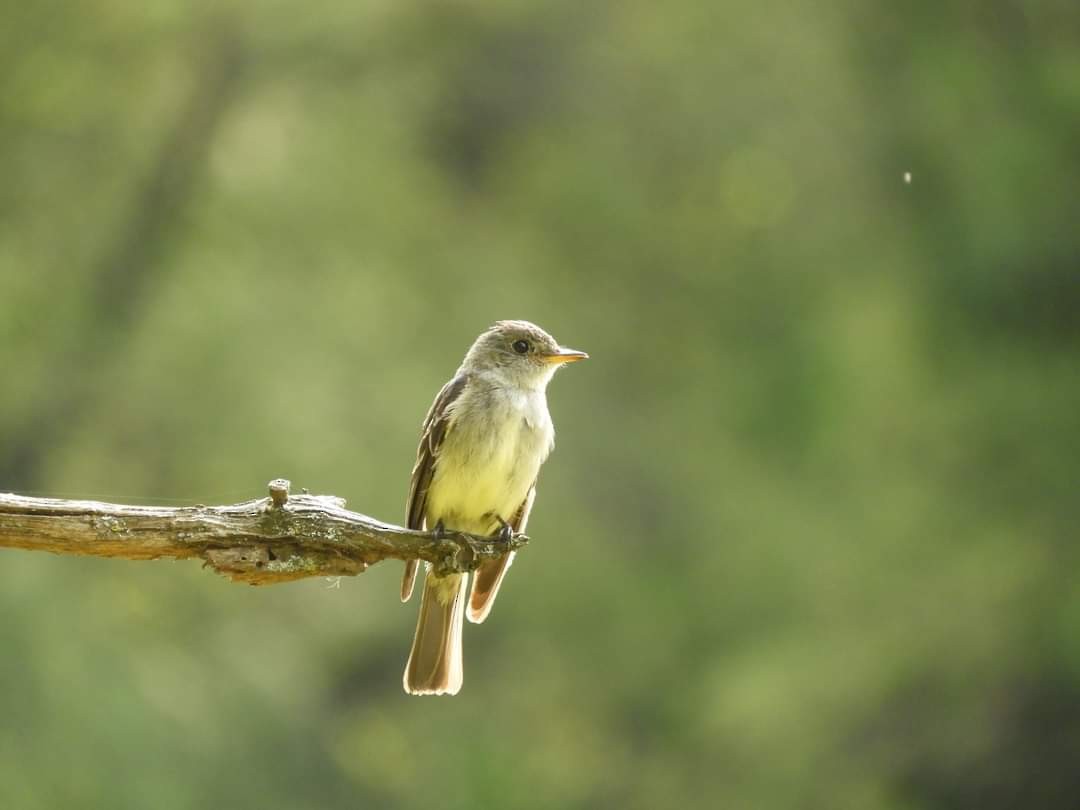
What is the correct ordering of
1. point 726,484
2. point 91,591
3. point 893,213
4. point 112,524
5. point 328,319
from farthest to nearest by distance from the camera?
point 893,213
point 726,484
point 328,319
point 91,591
point 112,524

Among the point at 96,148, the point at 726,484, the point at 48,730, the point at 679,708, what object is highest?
the point at 96,148

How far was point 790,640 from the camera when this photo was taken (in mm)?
5992

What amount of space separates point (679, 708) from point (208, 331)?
2542 mm

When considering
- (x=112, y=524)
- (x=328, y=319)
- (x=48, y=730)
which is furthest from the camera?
(x=328, y=319)

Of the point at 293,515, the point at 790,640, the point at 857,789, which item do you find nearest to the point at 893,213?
the point at 790,640

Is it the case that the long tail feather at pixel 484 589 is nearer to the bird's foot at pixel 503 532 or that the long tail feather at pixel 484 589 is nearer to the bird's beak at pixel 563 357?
the bird's foot at pixel 503 532

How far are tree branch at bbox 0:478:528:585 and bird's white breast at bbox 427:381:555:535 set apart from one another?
71 centimetres

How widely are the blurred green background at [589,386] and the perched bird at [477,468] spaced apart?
4.91 ft

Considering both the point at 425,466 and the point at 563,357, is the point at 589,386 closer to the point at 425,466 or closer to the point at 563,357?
the point at 563,357

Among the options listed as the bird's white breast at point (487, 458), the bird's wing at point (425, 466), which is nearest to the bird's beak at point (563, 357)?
the bird's white breast at point (487, 458)

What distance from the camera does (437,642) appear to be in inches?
165

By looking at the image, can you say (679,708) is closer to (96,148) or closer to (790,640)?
(790,640)

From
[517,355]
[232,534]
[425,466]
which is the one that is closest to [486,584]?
[425,466]

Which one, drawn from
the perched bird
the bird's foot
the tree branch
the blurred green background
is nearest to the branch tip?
the tree branch
